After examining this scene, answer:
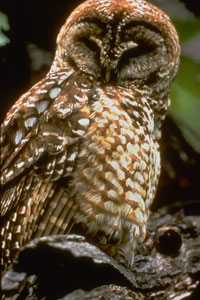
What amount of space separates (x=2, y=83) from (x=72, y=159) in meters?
0.57

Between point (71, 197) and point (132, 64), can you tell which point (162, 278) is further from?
point (132, 64)

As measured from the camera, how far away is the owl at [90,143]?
1598mm

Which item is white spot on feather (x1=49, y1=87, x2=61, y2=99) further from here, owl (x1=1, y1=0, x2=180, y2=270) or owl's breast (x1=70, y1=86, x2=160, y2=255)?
owl's breast (x1=70, y1=86, x2=160, y2=255)

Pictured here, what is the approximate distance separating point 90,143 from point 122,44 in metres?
0.37

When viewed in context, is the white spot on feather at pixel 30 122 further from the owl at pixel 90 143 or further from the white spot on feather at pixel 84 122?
the white spot on feather at pixel 84 122

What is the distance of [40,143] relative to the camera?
1.63 metres

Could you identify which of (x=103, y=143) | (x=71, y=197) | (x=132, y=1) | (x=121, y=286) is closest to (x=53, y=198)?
(x=71, y=197)

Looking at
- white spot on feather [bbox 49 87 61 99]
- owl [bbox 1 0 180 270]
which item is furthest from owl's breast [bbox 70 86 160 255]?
white spot on feather [bbox 49 87 61 99]

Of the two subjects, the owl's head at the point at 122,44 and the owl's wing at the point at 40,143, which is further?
the owl's head at the point at 122,44

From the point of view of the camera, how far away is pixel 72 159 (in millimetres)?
1619

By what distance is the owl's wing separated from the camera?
5.28 ft

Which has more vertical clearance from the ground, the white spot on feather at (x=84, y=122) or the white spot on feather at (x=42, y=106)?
the white spot on feather at (x=42, y=106)

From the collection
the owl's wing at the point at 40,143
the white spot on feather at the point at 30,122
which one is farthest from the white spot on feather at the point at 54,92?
the white spot on feather at the point at 30,122

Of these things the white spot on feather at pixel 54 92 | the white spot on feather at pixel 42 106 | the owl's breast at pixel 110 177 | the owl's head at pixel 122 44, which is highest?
the owl's head at pixel 122 44
